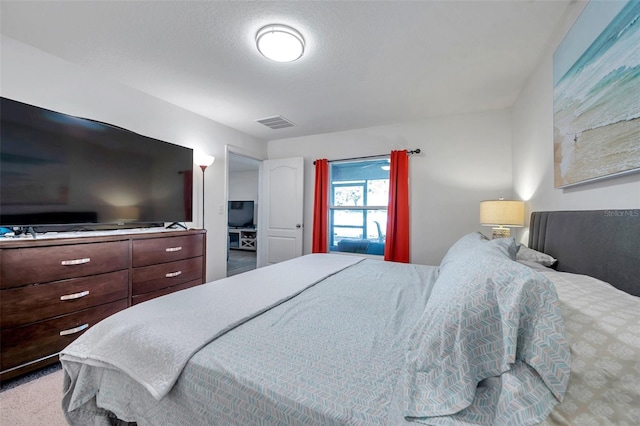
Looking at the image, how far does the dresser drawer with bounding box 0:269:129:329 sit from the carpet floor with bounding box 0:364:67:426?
405 millimetres

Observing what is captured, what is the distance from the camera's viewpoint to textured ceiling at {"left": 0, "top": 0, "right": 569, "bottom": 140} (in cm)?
165

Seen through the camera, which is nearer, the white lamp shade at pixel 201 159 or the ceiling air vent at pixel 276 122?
the white lamp shade at pixel 201 159

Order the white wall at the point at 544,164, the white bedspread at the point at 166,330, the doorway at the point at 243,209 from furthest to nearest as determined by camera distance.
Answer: the doorway at the point at 243,209
the white wall at the point at 544,164
the white bedspread at the point at 166,330

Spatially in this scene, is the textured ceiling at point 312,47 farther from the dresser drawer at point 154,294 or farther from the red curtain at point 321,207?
the dresser drawer at point 154,294

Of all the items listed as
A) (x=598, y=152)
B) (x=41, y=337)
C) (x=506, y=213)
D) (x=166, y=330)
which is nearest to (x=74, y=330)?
(x=41, y=337)

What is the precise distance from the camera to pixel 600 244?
1.14 m

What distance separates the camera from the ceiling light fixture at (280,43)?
180cm

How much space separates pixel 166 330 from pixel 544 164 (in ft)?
8.95

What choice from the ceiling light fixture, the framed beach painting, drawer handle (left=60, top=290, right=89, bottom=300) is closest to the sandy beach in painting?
the framed beach painting

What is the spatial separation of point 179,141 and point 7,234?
5.82 feet

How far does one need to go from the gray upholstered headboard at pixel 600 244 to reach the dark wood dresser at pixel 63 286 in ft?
9.93

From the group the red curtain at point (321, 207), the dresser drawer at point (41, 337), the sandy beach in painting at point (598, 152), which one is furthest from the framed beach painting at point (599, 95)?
the dresser drawer at point (41, 337)

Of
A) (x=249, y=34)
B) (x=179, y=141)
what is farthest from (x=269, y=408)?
(x=179, y=141)

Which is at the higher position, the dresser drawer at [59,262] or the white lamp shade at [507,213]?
the white lamp shade at [507,213]
